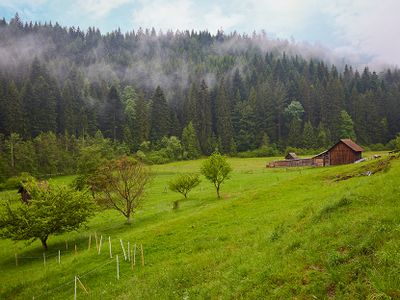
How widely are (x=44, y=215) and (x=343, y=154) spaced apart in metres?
59.3

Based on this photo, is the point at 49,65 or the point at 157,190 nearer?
the point at 157,190

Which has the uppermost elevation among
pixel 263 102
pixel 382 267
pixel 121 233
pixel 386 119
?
pixel 263 102

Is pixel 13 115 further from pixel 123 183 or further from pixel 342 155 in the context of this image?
pixel 342 155

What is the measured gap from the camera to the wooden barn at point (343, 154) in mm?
69812

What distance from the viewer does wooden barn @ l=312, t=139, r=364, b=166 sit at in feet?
229

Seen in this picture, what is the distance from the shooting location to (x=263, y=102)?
483ft

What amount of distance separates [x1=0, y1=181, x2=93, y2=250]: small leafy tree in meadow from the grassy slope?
3138 millimetres

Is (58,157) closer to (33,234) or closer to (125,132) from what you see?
A: (125,132)

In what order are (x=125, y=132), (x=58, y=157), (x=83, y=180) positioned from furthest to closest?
(x=125, y=132), (x=58, y=157), (x=83, y=180)

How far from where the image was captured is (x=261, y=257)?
15.4m

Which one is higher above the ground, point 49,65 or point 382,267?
point 49,65

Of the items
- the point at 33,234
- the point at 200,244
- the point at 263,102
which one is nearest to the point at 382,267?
the point at 200,244

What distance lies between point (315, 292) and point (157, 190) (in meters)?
56.2

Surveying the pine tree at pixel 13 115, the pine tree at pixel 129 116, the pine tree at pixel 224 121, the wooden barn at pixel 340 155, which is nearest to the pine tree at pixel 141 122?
the pine tree at pixel 129 116
